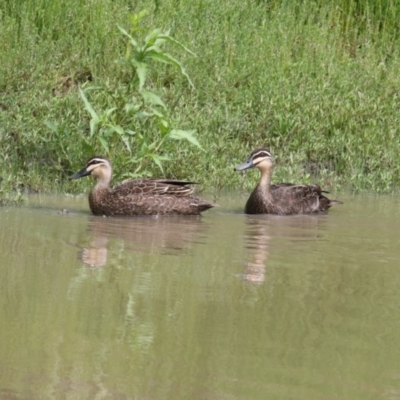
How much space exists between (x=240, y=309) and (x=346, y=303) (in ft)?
2.53

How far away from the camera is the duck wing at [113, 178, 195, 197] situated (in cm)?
1308

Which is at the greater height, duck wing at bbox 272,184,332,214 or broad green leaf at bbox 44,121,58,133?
broad green leaf at bbox 44,121,58,133

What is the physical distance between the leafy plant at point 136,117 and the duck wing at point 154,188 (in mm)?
320

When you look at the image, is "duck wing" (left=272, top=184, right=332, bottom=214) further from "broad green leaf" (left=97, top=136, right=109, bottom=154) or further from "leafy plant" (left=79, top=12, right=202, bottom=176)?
"broad green leaf" (left=97, top=136, right=109, bottom=154)

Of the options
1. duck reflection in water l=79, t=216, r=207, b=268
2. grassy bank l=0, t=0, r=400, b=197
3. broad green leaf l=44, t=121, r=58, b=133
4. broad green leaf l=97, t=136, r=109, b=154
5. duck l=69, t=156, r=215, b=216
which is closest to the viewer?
duck reflection in water l=79, t=216, r=207, b=268

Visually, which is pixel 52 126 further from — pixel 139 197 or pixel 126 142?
pixel 139 197

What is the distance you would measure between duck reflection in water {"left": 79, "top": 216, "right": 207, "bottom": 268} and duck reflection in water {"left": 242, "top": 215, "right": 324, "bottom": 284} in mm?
479

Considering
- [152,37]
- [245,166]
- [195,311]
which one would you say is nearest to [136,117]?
[152,37]

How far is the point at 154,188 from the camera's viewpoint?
13148 mm

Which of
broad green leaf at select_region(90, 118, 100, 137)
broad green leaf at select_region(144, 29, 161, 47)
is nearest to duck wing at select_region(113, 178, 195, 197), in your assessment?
broad green leaf at select_region(90, 118, 100, 137)

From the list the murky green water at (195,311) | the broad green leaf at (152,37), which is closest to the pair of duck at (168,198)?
the murky green water at (195,311)

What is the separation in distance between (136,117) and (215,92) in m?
2.27

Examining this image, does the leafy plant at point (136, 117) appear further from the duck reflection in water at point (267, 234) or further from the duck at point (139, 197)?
the duck reflection in water at point (267, 234)

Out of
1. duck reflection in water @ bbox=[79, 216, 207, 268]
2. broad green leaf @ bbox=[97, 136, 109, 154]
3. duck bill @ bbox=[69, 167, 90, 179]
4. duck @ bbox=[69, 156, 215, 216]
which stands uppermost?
broad green leaf @ bbox=[97, 136, 109, 154]
